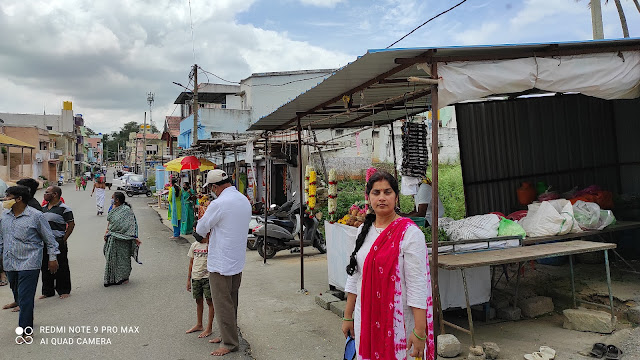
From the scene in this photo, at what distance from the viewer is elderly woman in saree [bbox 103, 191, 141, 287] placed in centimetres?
740

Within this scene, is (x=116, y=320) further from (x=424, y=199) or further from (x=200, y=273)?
(x=424, y=199)

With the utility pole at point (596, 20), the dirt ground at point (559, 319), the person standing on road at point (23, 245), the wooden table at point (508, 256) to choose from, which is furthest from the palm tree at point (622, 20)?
the person standing on road at point (23, 245)

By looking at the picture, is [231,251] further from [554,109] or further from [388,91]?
[554,109]

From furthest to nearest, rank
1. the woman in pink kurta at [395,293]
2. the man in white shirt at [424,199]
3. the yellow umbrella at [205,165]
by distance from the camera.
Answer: the yellow umbrella at [205,165]
the man in white shirt at [424,199]
the woman in pink kurta at [395,293]

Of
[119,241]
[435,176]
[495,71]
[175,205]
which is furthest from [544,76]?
[175,205]

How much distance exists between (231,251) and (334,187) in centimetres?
364

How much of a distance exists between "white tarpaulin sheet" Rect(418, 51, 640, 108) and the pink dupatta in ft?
6.83

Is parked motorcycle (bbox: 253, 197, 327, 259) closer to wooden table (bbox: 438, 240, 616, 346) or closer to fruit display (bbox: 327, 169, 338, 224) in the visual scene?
fruit display (bbox: 327, 169, 338, 224)

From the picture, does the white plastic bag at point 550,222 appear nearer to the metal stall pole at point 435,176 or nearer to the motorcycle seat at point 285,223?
the metal stall pole at point 435,176

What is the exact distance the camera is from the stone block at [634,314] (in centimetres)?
511

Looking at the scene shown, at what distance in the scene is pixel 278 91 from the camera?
2727 centimetres

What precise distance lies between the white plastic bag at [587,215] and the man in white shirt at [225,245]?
510cm

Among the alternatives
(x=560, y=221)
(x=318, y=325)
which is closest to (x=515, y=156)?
(x=560, y=221)

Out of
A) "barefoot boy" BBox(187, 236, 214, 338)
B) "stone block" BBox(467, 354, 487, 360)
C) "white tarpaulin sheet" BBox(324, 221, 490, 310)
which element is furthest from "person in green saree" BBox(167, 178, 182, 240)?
"stone block" BBox(467, 354, 487, 360)
